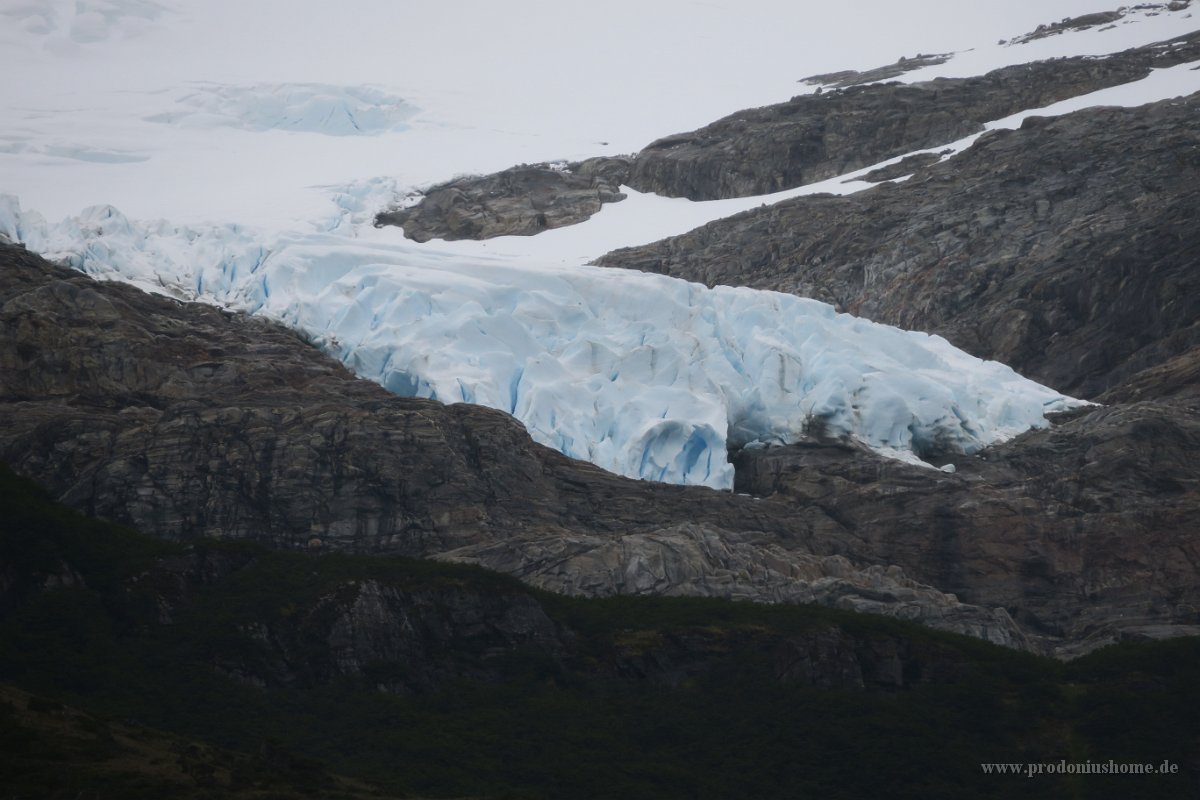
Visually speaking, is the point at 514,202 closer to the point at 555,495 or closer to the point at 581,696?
the point at 555,495

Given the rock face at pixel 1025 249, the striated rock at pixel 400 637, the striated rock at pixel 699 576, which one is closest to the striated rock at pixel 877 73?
the rock face at pixel 1025 249

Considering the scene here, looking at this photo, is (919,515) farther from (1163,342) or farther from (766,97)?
(766,97)

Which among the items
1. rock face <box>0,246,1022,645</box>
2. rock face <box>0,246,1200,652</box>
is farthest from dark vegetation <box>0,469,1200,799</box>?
rock face <box>0,246,1200,652</box>

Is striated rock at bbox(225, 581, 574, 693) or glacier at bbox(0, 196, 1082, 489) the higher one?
glacier at bbox(0, 196, 1082, 489)

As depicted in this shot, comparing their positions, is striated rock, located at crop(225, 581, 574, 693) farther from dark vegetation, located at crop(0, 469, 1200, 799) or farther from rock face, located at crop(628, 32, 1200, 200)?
rock face, located at crop(628, 32, 1200, 200)

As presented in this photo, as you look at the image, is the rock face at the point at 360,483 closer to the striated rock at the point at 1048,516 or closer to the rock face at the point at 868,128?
the striated rock at the point at 1048,516

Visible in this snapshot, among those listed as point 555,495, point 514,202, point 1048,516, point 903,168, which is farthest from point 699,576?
point 514,202
